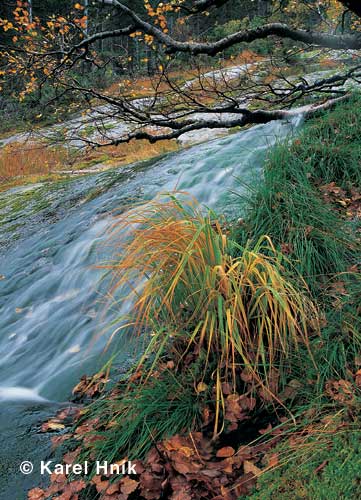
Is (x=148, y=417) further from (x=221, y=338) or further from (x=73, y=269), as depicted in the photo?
(x=73, y=269)

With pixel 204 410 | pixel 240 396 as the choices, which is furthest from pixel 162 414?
pixel 240 396

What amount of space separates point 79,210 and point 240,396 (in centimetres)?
539

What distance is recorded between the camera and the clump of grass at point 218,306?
8.23 ft

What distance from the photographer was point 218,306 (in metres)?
2.51

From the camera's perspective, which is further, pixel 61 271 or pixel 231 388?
pixel 61 271

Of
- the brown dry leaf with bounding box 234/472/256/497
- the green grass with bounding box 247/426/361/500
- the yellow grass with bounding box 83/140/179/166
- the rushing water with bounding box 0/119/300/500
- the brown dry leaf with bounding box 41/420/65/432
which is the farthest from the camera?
the yellow grass with bounding box 83/140/179/166

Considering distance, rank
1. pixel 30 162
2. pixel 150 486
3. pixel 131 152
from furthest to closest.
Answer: pixel 30 162, pixel 131 152, pixel 150 486

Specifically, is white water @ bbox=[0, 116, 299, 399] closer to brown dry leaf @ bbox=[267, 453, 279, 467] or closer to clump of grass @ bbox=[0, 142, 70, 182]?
brown dry leaf @ bbox=[267, 453, 279, 467]

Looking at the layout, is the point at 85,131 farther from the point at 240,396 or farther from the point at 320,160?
the point at 240,396

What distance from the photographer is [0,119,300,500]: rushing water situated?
10.9ft

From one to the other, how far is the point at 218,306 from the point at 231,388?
0.47 m

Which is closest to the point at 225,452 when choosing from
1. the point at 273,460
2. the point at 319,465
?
the point at 273,460

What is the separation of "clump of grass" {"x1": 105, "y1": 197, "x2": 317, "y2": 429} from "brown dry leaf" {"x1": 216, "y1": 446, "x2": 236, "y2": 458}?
0.21 meters

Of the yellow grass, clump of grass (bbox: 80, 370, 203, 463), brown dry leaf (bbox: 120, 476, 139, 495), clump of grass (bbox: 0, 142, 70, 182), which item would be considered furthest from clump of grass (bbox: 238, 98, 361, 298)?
clump of grass (bbox: 0, 142, 70, 182)
